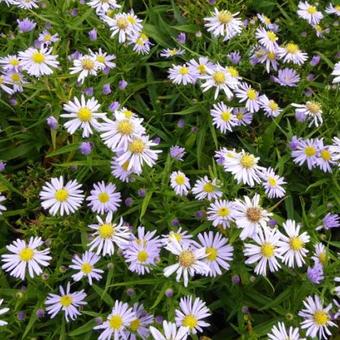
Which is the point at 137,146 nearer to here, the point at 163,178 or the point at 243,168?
the point at 163,178

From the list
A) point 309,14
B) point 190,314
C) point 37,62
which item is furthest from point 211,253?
point 309,14

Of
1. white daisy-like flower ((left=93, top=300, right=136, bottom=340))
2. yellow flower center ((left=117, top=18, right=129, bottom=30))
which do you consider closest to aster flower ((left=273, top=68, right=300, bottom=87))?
yellow flower center ((left=117, top=18, right=129, bottom=30))

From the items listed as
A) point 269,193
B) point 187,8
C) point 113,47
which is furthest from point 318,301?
point 187,8

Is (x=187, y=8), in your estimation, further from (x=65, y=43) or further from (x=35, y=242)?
(x=35, y=242)

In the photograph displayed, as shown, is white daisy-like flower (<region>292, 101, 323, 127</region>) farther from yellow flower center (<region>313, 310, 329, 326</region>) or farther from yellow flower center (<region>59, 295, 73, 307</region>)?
yellow flower center (<region>59, 295, 73, 307</region>)

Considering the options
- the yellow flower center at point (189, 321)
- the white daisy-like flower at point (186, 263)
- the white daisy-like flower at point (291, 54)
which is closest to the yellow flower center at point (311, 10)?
the white daisy-like flower at point (291, 54)

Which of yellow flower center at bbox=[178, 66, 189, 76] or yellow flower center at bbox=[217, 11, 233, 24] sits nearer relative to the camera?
yellow flower center at bbox=[178, 66, 189, 76]
